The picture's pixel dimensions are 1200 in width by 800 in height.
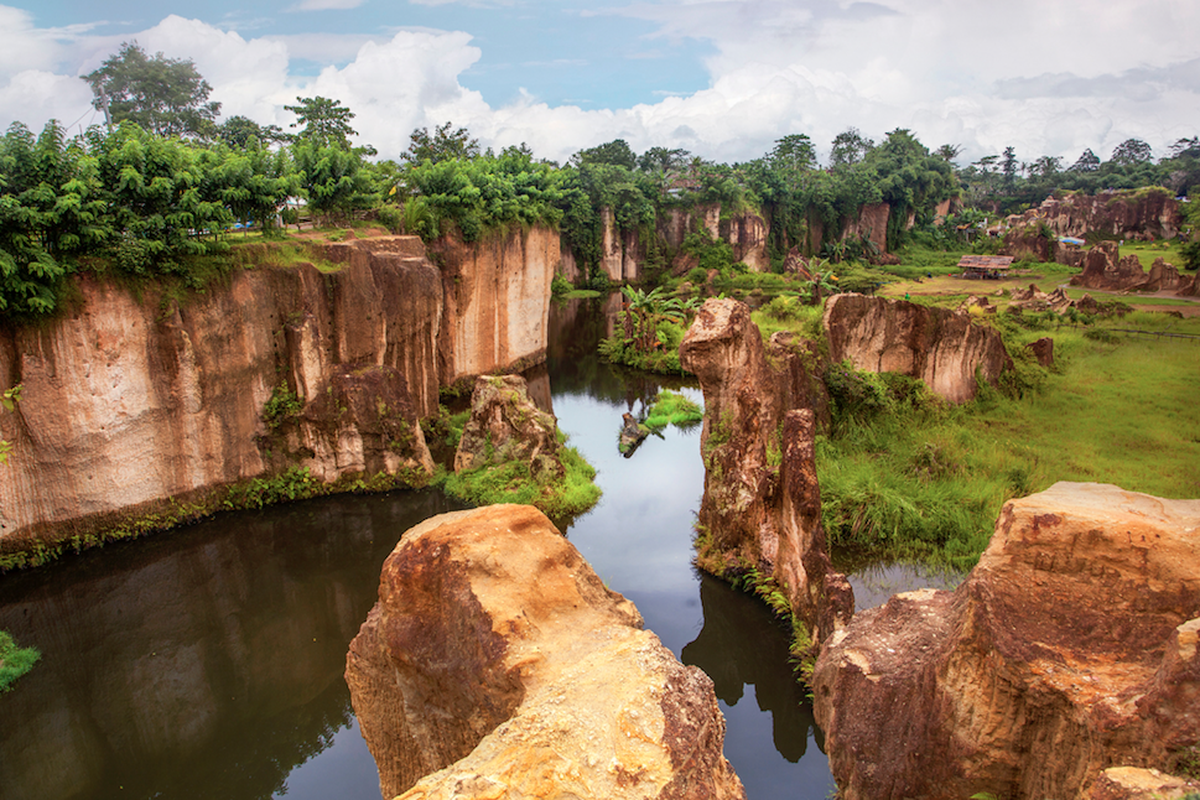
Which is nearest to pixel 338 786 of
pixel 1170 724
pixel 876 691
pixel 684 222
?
pixel 876 691

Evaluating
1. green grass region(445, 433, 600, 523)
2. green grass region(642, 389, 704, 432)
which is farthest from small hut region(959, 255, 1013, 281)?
green grass region(445, 433, 600, 523)

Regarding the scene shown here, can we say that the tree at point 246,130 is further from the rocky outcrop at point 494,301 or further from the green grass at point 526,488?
the green grass at point 526,488

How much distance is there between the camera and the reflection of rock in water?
28.8 feet

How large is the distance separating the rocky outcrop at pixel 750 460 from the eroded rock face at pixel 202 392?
23.4 feet

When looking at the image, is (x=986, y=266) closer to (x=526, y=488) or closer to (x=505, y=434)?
(x=505, y=434)

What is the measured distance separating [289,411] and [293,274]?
298 centimetres

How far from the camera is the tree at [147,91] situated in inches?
1507

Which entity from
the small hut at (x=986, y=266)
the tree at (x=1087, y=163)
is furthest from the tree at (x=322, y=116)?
the tree at (x=1087, y=163)

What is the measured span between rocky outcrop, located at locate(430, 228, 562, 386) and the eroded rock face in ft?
15.8

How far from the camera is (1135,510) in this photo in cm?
548

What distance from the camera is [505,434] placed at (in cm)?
1633

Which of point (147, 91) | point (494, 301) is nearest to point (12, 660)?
point (494, 301)

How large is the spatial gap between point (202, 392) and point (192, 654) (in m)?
5.68

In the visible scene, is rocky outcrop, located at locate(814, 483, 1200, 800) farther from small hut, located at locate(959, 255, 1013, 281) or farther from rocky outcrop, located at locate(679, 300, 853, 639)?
small hut, located at locate(959, 255, 1013, 281)
